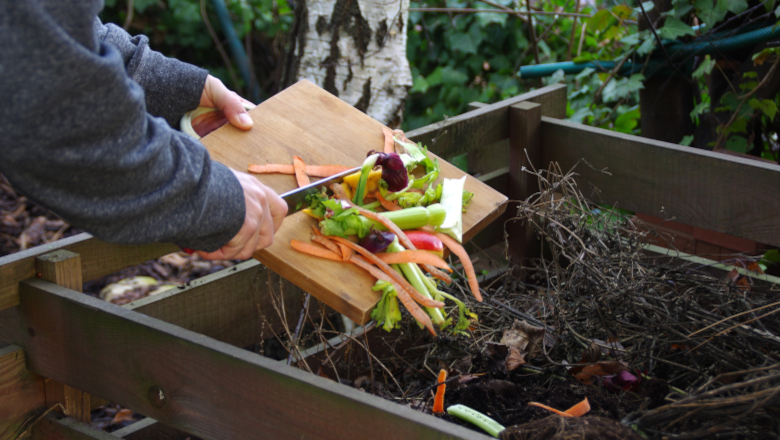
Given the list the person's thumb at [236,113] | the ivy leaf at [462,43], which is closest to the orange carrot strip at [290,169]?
the person's thumb at [236,113]

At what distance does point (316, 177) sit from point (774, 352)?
1.23 m

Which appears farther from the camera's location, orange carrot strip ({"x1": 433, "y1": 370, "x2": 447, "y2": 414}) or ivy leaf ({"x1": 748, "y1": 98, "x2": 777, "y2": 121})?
ivy leaf ({"x1": 748, "y1": 98, "x2": 777, "y2": 121})

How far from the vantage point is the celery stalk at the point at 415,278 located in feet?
4.92

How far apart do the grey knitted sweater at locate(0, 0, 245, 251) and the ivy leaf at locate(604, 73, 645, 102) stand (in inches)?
97.0

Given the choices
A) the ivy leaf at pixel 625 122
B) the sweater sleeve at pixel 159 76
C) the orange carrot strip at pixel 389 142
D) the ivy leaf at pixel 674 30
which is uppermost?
the ivy leaf at pixel 674 30

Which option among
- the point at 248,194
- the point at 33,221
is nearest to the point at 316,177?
the point at 248,194

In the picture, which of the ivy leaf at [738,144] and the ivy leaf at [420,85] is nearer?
the ivy leaf at [738,144]

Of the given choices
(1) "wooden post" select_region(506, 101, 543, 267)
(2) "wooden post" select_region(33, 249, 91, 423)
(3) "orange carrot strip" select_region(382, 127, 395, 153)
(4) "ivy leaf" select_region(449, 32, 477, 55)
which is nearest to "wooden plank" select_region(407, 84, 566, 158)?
(1) "wooden post" select_region(506, 101, 543, 267)

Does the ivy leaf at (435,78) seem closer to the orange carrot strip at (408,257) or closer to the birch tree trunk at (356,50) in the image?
the birch tree trunk at (356,50)

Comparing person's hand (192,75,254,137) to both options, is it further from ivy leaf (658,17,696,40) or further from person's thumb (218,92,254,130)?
ivy leaf (658,17,696,40)

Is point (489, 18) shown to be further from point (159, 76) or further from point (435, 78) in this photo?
point (159, 76)

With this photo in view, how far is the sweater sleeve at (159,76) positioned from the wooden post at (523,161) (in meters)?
1.27

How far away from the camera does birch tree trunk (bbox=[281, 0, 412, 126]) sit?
2.82 meters

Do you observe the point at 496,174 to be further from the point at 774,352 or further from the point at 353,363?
the point at 774,352
